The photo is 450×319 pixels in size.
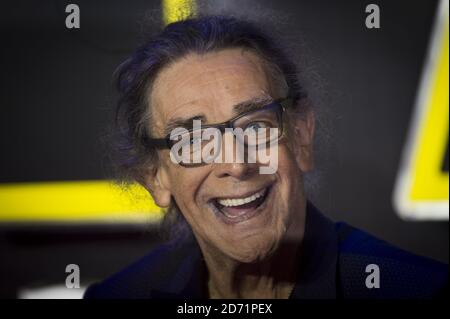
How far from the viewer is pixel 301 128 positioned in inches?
66.9

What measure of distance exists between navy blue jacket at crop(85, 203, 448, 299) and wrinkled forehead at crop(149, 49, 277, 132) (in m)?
0.41

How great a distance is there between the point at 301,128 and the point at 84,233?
2.58 feet

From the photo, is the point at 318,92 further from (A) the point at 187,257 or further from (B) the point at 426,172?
(A) the point at 187,257

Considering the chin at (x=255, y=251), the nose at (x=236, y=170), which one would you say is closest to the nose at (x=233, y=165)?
the nose at (x=236, y=170)

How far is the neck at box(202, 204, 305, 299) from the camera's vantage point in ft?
5.59

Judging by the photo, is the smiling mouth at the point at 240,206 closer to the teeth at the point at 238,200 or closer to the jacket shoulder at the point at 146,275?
the teeth at the point at 238,200

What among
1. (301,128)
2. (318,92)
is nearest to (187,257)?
(301,128)

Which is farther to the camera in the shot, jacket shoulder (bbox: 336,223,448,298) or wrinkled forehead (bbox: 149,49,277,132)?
jacket shoulder (bbox: 336,223,448,298)

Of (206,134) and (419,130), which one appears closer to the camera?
(206,134)

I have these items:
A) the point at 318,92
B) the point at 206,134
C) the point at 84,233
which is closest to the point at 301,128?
the point at 318,92

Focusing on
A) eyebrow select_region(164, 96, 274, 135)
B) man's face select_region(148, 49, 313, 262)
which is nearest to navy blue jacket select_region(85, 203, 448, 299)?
man's face select_region(148, 49, 313, 262)

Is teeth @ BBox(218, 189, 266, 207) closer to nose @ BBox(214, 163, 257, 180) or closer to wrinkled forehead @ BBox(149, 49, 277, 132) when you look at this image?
nose @ BBox(214, 163, 257, 180)
